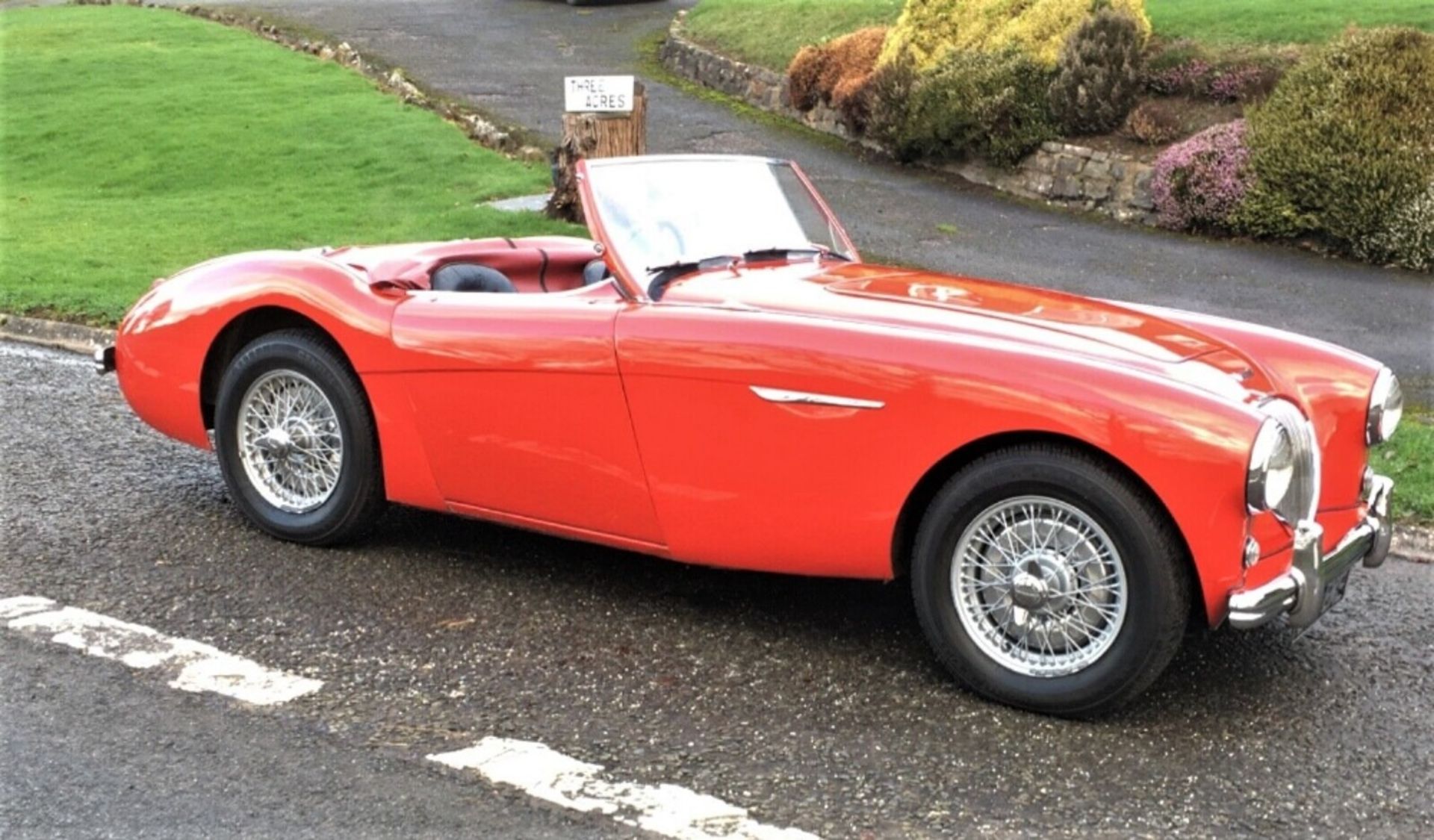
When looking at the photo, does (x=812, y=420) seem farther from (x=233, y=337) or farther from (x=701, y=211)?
(x=233, y=337)

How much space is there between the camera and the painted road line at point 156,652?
164 inches

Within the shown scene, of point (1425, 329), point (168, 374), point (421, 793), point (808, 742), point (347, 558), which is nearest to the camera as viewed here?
point (421, 793)

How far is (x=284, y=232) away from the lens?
12328 millimetres

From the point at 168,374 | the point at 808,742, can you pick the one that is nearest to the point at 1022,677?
the point at 808,742

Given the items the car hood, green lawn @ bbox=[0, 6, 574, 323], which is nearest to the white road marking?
green lawn @ bbox=[0, 6, 574, 323]

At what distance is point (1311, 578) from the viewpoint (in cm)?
400

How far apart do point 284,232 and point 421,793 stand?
9473 millimetres

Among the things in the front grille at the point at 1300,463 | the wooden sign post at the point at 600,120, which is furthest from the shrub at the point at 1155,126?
the front grille at the point at 1300,463

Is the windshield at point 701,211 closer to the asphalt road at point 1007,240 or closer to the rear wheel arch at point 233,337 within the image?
the rear wheel arch at point 233,337

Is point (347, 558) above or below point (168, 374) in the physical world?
below

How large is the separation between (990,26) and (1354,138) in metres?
4.96

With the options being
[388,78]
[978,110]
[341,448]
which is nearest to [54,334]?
[341,448]

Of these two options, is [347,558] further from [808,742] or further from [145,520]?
[808,742]

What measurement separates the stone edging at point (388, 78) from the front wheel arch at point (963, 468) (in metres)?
A: 11.7
